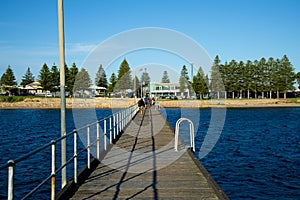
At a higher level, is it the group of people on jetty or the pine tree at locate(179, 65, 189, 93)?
the pine tree at locate(179, 65, 189, 93)

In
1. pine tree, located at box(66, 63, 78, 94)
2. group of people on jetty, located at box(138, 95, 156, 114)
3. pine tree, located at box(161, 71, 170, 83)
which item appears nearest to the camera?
group of people on jetty, located at box(138, 95, 156, 114)

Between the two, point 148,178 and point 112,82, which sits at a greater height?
point 112,82

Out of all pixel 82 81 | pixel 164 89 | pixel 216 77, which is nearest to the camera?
pixel 216 77

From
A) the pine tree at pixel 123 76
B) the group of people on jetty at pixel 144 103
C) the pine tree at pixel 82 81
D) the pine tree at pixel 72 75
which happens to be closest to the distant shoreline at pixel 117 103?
Result: the pine tree at pixel 72 75

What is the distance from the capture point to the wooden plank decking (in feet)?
22.6

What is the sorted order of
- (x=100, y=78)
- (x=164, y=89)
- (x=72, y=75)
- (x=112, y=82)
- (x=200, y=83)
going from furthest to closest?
(x=164, y=89), (x=112, y=82), (x=100, y=78), (x=72, y=75), (x=200, y=83)

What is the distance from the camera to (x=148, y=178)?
826 cm

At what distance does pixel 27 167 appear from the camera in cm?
1519

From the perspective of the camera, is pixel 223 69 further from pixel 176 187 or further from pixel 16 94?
pixel 176 187

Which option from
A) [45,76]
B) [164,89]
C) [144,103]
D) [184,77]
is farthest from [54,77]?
[144,103]

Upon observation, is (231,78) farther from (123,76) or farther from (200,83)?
(123,76)

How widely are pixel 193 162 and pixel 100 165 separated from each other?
254 centimetres

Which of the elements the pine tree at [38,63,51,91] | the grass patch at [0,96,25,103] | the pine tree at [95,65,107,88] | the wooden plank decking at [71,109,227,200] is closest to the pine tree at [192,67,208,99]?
the pine tree at [95,65,107,88]

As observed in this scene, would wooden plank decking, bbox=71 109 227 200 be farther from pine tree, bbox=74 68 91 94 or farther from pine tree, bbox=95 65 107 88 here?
pine tree, bbox=95 65 107 88
